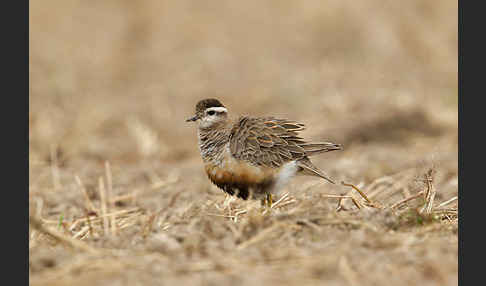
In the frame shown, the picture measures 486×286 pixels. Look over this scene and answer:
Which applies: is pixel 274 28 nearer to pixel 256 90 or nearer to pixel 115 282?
pixel 256 90

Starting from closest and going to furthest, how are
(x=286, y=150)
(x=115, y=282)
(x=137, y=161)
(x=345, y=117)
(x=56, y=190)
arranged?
1. (x=115, y=282)
2. (x=286, y=150)
3. (x=56, y=190)
4. (x=137, y=161)
5. (x=345, y=117)

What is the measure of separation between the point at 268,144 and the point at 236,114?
21.2 ft

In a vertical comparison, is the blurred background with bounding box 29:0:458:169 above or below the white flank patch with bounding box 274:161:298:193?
above

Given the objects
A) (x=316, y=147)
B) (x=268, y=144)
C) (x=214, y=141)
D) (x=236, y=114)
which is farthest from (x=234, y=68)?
(x=268, y=144)

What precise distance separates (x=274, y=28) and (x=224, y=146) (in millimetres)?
10869

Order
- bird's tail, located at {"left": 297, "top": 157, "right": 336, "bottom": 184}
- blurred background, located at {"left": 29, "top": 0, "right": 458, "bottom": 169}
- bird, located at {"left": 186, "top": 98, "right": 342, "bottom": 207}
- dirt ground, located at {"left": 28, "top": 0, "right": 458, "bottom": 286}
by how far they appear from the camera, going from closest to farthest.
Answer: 1. dirt ground, located at {"left": 28, "top": 0, "right": 458, "bottom": 286}
2. bird, located at {"left": 186, "top": 98, "right": 342, "bottom": 207}
3. bird's tail, located at {"left": 297, "top": 157, "right": 336, "bottom": 184}
4. blurred background, located at {"left": 29, "top": 0, "right": 458, "bottom": 169}

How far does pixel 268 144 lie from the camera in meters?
5.41

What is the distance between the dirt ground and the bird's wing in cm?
42

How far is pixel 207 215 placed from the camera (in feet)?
15.3

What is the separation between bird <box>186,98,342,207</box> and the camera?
5320mm

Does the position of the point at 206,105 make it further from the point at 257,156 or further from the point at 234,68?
the point at 234,68

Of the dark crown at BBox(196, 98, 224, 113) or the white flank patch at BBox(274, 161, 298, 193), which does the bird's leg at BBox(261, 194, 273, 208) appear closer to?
the white flank patch at BBox(274, 161, 298, 193)

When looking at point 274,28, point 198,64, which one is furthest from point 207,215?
point 274,28

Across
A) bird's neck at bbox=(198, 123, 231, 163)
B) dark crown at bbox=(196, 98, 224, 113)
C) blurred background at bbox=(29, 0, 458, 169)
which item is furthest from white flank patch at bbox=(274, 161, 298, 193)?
blurred background at bbox=(29, 0, 458, 169)
